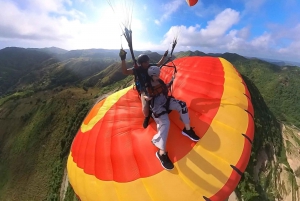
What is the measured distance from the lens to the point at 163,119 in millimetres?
5906

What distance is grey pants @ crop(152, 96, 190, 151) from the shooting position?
5539 millimetres

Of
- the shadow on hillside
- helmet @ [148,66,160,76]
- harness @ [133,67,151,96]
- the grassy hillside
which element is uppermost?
helmet @ [148,66,160,76]

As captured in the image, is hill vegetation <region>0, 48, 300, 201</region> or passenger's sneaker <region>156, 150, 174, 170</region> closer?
passenger's sneaker <region>156, 150, 174, 170</region>

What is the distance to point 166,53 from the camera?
7359mm

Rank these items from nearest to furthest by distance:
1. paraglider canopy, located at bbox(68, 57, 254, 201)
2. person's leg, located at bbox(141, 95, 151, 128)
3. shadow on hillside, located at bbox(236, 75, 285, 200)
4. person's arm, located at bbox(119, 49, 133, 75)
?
Answer: paraglider canopy, located at bbox(68, 57, 254, 201) → person's arm, located at bbox(119, 49, 133, 75) → person's leg, located at bbox(141, 95, 151, 128) → shadow on hillside, located at bbox(236, 75, 285, 200)

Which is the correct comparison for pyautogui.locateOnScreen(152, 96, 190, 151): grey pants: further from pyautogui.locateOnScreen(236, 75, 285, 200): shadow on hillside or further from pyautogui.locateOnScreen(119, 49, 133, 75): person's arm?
pyautogui.locateOnScreen(236, 75, 285, 200): shadow on hillside

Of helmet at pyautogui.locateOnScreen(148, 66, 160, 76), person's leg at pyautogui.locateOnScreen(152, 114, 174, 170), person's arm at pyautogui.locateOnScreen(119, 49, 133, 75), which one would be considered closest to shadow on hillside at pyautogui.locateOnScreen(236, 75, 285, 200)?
person's leg at pyautogui.locateOnScreen(152, 114, 174, 170)

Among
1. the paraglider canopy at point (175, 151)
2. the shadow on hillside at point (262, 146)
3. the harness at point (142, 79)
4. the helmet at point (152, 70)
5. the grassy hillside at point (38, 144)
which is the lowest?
the grassy hillside at point (38, 144)

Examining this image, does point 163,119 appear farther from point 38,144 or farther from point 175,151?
point 38,144

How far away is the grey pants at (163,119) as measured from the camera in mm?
5539

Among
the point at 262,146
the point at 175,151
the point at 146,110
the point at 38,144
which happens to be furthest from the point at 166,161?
the point at 38,144

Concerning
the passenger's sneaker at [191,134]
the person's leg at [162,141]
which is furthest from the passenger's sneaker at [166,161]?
the passenger's sneaker at [191,134]

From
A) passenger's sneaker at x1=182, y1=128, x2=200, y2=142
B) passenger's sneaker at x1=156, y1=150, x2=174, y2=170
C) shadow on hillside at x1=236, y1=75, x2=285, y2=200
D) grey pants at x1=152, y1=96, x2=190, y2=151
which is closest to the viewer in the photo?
passenger's sneaker at x1=156, y1=150, x2=174, y2=170

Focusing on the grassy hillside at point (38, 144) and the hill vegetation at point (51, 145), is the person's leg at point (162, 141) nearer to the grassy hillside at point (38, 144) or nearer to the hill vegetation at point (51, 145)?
the hill vegetation at point (51, 145)
